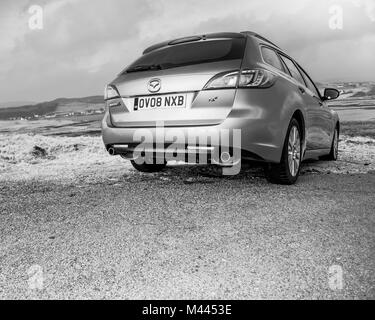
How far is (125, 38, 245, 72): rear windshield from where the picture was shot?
4730 mm

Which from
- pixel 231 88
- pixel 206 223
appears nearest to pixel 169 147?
pixel 231 88

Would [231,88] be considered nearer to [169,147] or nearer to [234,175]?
[169,147]

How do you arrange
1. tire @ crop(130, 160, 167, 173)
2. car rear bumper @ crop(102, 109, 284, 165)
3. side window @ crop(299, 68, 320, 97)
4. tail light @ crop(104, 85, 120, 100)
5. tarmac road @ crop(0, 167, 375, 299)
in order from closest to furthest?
1. tarmac road @ crop(0, 167, 375, 299)
2. car rear bumper @ crop(102, 109, 284, 165)
3. tail light @ crop(104, 85, 120, 100)
4. tire @ crop(130, 160, 167, 173)
5. side window @ crop(299, 68, 320, 97)

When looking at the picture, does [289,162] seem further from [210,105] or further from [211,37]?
[211,37]

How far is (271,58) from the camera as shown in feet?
17.5

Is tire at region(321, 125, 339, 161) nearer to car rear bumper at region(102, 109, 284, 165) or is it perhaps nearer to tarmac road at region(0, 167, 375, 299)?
tarmac road at region(0, 167, 375, 299)

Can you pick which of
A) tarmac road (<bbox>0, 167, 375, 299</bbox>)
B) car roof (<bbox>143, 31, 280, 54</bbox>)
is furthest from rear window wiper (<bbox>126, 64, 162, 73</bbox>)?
tarmac road (<bbox>0, 167, 375, 299</bbox>)

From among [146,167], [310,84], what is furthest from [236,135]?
[310,84]

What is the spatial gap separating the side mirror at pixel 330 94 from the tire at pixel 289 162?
6.54 ft

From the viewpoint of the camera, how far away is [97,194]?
499 centimetres

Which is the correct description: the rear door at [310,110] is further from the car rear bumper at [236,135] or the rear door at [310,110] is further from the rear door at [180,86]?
the rear door at [180,86]

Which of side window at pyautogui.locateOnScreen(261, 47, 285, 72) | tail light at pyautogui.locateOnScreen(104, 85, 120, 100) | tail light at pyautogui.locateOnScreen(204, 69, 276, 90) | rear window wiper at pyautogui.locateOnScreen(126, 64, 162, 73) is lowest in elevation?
tail light at pyautogui.locateOnScreen(104, 85, 120, 100)

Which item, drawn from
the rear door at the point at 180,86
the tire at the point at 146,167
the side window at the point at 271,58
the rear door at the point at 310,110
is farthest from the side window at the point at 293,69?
the tire at the point at 146,167
